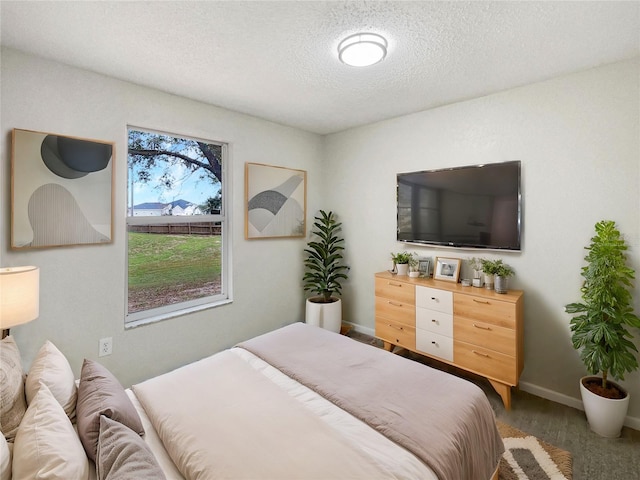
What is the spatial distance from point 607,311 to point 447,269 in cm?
119

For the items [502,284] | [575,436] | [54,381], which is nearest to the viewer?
[54,381]

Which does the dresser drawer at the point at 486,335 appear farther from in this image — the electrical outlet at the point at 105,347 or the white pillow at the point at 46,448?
the electrical outlet at the point at 105,347

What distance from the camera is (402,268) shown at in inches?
128

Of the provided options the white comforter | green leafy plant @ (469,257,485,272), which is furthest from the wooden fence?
green leafy plant @ (469,257,485,272)

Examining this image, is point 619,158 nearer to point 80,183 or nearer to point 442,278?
point 442,278

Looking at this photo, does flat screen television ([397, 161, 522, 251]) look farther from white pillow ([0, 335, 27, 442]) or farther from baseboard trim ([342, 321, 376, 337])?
white pillow ([0, 335, 27, 442])

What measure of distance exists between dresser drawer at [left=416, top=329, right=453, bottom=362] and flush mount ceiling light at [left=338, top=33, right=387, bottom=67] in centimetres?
226

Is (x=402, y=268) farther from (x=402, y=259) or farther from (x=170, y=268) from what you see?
(x=170, y=268)

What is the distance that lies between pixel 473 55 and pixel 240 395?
2547mm

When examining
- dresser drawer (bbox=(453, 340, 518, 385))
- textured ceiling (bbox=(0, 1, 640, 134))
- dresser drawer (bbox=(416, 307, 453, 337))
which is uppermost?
textured ceiling (bbox=(0, 1, 640, 134))

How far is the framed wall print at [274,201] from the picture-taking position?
11.1 feet

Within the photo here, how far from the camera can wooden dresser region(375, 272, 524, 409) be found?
7.78 ft

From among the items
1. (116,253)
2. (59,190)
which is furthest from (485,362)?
(59,190)

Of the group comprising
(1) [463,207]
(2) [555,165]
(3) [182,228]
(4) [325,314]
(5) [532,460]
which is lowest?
(5) [532,460]
